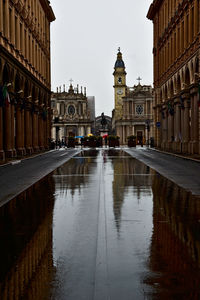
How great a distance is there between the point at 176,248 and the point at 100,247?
104cm

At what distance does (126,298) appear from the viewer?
4.61m

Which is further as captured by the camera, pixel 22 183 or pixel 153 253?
pixel 22 183

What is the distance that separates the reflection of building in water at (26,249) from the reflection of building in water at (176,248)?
124 centimetres

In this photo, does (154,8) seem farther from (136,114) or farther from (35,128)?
(136,114)

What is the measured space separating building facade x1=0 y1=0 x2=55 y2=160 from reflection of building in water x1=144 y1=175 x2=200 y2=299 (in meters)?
21.7

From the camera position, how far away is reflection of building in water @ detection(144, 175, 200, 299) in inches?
195

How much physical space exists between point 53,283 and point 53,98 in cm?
11917

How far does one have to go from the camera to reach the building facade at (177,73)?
123ft

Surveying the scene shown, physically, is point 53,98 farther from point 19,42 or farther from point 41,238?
point 41,238

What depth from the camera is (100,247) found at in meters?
6.69

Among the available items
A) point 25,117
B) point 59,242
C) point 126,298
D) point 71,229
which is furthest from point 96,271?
point 25,117

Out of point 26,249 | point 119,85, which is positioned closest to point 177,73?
point 26,249

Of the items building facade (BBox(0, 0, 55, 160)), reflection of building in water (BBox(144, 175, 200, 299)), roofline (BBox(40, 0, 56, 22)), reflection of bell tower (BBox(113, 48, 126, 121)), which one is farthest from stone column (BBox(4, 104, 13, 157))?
reflection of bell tower (BBox(113, 48, 126, 121))

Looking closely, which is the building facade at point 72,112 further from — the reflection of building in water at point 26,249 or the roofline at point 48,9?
the reflection of building in water at point 26,249
